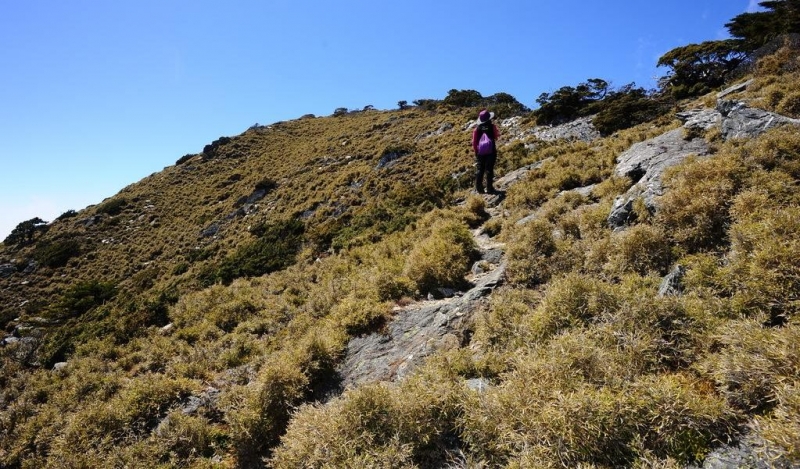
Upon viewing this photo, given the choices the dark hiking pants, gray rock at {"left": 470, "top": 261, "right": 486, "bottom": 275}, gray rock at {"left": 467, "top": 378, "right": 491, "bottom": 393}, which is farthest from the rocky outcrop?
gray rock at {"left": 467, "top": 378, "right": 491, "bottom": 393}

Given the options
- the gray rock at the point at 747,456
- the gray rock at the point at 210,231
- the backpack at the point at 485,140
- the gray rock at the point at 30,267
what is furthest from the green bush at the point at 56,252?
the gray rock at the point at 747,456

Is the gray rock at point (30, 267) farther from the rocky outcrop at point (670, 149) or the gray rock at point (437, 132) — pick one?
the rocky outcrop at point (670, 149)

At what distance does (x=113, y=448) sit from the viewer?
611cm

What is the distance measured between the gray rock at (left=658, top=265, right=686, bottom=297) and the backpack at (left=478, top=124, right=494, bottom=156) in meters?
8.54

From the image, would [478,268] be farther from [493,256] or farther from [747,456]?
[747,456]

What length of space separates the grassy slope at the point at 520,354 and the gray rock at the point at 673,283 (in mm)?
176

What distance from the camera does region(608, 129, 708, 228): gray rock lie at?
24.1ft

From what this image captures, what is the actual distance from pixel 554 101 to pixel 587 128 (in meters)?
6.60

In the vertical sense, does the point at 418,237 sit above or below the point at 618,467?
above

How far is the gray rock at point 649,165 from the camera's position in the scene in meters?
7.36

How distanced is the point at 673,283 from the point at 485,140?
8881mm

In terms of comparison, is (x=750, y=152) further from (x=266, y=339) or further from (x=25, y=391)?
(x=25, y=391)

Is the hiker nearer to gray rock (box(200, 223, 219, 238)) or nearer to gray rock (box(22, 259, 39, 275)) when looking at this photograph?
gray rock (box(200, 223, 219, 238))

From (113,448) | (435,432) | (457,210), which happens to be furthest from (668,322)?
(457,210)
